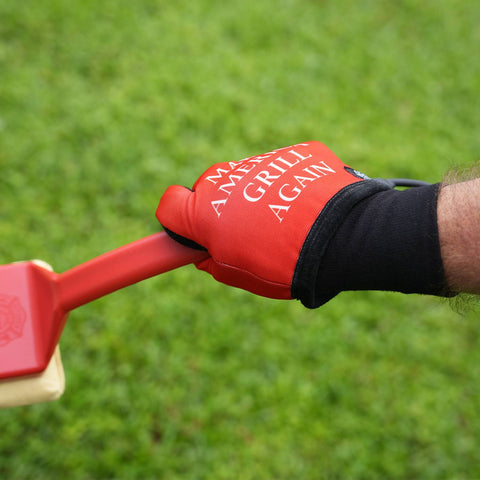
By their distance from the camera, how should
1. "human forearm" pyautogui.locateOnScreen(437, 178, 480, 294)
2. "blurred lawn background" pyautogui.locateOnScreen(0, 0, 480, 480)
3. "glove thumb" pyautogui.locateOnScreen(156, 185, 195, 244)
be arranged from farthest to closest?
"blurred lawn background" pyautogui.locateOnScreen(0, 0, 480, 480) < "glove thumb" pyautogui.locateOnScreen(156, 185, 195, 244) < "human forearm" pyautogui.locateOnScreen(437, 178, 480, 294)

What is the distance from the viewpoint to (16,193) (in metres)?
2.37

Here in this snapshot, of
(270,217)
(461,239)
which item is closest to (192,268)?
(270,217)

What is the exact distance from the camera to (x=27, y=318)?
120cm

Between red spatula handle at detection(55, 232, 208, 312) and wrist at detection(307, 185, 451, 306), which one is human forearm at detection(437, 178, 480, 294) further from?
red spatula handle at detection(55, 232, 208, 312)

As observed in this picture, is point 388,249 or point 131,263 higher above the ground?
point 388,249

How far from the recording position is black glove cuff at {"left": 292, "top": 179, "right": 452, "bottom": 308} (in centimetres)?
102

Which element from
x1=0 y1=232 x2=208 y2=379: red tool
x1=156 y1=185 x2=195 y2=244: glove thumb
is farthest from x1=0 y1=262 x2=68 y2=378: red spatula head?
x1=156 y1=185 x2=195 y2=244: glove thumb

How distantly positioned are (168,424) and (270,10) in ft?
8.23

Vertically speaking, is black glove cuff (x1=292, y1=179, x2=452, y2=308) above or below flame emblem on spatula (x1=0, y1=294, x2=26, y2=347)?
above

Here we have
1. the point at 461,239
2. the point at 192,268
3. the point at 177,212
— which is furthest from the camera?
the point at 192,268

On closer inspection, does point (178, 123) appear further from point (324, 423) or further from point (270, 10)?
point (324, 423)

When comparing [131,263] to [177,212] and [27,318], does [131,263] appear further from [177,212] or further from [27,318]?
[27,318]

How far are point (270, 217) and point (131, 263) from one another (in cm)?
33

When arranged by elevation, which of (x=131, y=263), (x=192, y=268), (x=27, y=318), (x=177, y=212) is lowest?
(x=192, y=268)
